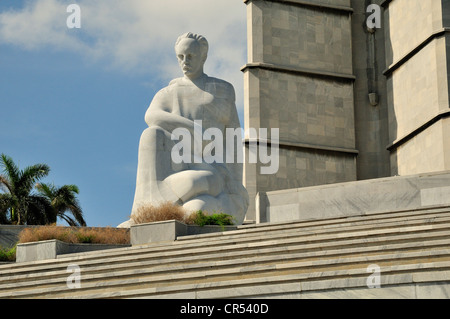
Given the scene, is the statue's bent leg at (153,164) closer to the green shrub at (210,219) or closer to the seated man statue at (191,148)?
the seated man statue at (191,148)

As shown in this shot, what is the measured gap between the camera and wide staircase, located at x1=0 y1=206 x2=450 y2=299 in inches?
377

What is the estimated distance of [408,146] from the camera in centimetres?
2444

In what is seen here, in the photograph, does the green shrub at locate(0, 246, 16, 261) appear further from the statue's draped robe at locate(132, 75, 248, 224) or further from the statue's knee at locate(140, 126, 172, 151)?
the statue's knee at locate(140, 126, 172, 151)

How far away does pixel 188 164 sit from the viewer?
17438 millimetres

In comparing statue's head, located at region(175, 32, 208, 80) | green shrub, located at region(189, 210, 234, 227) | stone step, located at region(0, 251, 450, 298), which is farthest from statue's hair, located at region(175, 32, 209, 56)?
stone step, located at region(0, 251, 450, 298)

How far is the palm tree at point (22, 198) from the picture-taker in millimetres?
21984

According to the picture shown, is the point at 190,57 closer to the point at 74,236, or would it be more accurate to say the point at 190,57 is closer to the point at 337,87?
the point at 74,236

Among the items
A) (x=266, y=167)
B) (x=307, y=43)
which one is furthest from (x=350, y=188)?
(x=307, y=43)

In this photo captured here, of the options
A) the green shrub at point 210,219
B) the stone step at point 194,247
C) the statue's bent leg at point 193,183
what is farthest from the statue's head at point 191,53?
the stone step at point 194,247

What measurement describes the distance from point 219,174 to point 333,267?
7.14m

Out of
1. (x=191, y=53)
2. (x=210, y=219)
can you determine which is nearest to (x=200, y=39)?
(x=191, y=53)

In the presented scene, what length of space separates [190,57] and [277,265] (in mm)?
8105

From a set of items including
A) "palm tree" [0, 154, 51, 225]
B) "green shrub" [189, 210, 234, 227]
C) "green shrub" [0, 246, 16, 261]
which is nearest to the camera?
"green shrub" [0, 246, 16, 261]
